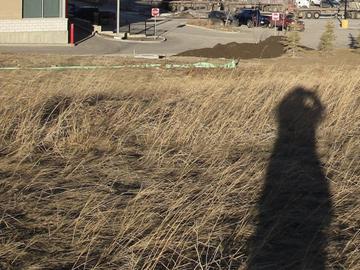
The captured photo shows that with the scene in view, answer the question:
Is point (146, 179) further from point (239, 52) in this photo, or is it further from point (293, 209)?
point (239, 52)

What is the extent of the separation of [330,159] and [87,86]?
498 cm

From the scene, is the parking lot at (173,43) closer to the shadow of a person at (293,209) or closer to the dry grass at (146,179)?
the dry grass at (146,179)

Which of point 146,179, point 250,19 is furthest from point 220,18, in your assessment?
point 146,179

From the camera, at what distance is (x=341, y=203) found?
4.99m

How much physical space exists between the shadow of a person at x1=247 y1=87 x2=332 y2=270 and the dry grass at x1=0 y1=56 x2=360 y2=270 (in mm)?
85

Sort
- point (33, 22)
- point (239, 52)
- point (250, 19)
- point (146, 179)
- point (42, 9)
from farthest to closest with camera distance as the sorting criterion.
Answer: point (250, 19) → point (42, 9) → point (33, 22) → point (239, 52) → point (146, 179)

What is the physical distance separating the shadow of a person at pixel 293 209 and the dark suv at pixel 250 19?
2635 inches

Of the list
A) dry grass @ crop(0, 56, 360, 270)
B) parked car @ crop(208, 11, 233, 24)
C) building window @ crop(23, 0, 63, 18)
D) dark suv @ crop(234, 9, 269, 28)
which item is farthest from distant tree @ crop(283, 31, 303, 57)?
parked car @ crop(208, 11, 233, 24)

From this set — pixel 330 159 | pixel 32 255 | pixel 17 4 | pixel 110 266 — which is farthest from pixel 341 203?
pixel 17 4

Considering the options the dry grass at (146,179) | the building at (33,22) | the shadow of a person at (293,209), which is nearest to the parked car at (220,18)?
the building at (33,22)

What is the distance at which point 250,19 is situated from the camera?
73312mm

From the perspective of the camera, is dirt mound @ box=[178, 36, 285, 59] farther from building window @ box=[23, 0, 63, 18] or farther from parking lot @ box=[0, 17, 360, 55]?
building window @ box=[23, 0, 63, 18]

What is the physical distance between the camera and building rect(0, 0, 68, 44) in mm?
39000

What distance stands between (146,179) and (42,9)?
37017 mm
